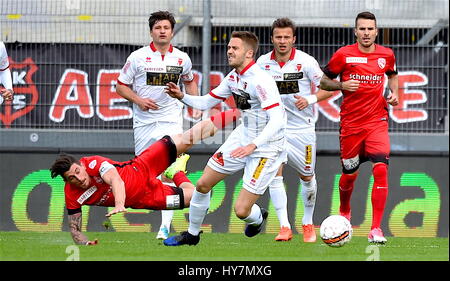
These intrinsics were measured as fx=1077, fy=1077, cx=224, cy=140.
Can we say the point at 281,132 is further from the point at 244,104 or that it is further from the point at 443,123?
the point at 443,123

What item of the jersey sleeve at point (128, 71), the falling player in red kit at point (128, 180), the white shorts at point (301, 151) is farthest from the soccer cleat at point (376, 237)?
the jersey sleeve at point (128, 71)

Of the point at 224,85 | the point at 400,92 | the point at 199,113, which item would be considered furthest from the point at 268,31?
the point at 224,85

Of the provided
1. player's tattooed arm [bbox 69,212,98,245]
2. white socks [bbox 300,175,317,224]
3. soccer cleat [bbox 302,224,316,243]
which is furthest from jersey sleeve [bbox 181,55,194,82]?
player's tattooed arm [bbox 69,212,98,245]

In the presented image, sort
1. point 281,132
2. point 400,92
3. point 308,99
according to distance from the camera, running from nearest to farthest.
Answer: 1. point 281,132
2. point 308,99
3. point 400,92

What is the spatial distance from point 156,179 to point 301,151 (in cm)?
181

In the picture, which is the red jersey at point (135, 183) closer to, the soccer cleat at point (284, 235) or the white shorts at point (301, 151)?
the soccer cleat at point (284, 235)

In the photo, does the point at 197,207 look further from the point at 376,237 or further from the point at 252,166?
the point at 376,237

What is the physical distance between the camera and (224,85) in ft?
34.8

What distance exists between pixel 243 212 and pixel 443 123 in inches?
199

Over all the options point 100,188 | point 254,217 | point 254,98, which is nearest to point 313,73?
point 254,98

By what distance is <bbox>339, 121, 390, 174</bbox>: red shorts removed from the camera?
11383 mm

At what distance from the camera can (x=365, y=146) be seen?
38.0 feet

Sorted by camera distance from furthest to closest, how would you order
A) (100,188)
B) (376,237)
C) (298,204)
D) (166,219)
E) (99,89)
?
(99,89) < (298,204) < (166,219) < (376,237) < (100,188)

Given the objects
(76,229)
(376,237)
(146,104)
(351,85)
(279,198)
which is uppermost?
(351,85)
